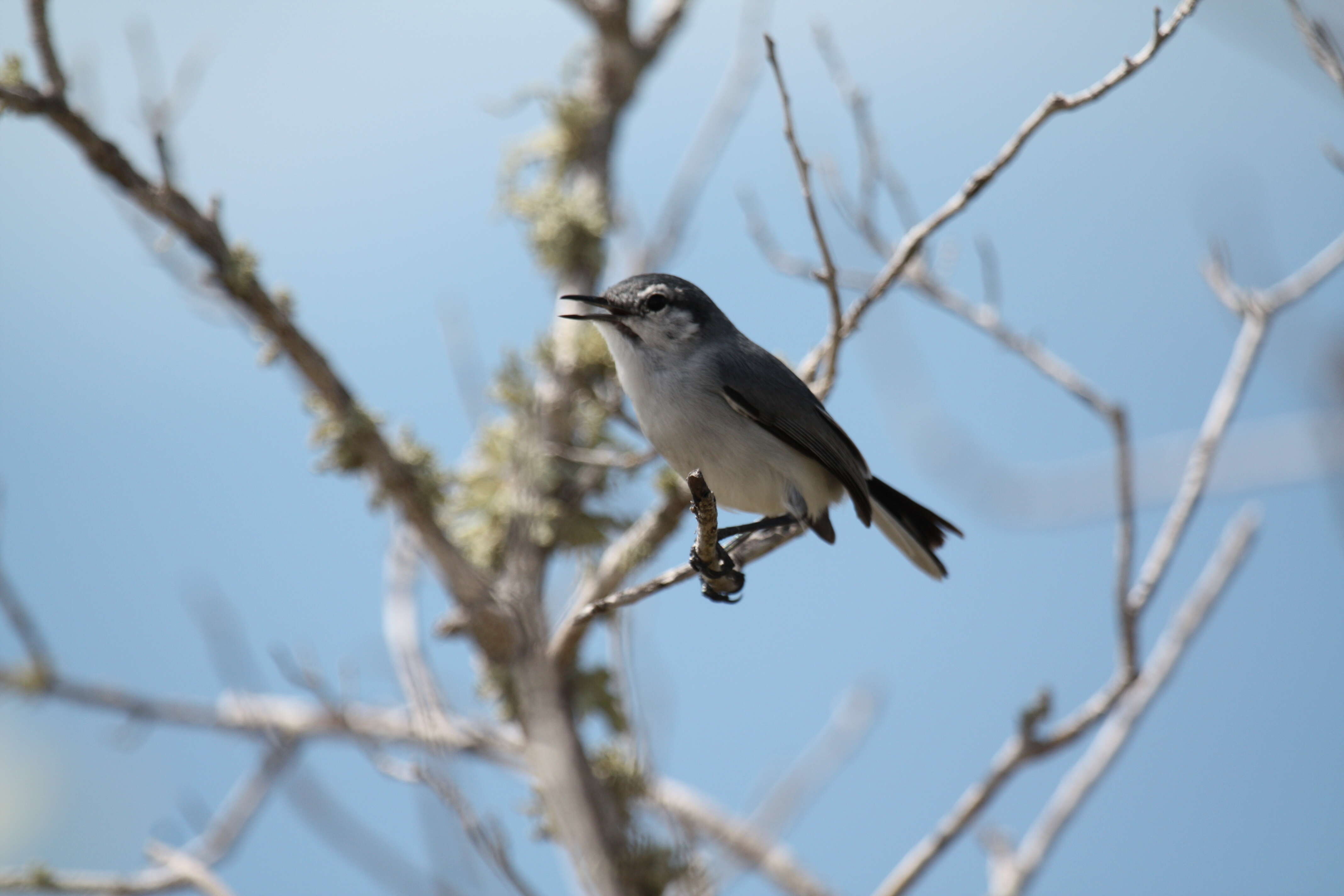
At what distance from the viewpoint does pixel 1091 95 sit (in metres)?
2.59

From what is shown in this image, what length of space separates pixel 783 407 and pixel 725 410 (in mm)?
181

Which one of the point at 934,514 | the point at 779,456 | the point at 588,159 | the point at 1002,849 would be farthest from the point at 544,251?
the point at 1002,849

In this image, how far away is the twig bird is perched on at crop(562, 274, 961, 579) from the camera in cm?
335

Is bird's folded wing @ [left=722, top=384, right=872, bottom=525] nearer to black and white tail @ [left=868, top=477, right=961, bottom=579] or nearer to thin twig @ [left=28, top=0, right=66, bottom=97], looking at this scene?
black and white tail @ [left=868, top=477, right=961, bottom=579]

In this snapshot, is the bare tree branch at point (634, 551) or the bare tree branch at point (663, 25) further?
the bare tree branch at point (663, 25)

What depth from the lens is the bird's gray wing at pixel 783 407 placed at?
3.38 metres

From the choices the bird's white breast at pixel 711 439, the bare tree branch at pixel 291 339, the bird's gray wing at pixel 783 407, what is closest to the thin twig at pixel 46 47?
the bare tree branch at pixel 291 339

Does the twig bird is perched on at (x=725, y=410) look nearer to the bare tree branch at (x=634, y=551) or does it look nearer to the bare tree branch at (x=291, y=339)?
the bare tree branch at (x=634, y=551)

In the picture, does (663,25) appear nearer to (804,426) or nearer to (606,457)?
(606,457)

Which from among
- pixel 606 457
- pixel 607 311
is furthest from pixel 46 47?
pixel 606 457

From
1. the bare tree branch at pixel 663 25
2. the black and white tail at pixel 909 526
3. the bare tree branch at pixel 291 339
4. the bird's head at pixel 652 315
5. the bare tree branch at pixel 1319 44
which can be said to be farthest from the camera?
the bare tree branch at pixel 663 25

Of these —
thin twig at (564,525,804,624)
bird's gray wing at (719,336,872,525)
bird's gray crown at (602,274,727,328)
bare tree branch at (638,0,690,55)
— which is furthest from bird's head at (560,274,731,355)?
bare tree branch at (638,0,690,55)

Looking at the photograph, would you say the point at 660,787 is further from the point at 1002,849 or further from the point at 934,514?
the point at 1002,849

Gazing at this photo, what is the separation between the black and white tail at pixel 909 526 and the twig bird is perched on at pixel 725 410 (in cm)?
11
